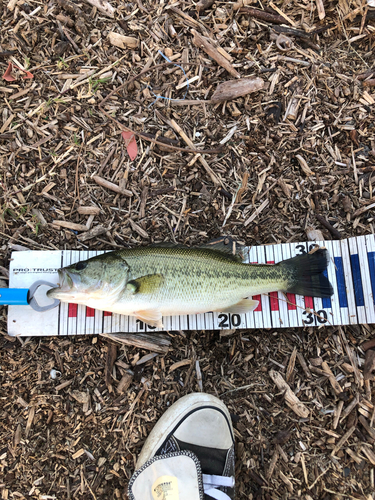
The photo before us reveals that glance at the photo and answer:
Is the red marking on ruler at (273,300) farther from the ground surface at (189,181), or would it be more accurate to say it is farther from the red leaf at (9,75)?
the red leaf at (9,75)

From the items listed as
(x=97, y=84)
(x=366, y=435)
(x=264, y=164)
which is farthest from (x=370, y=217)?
(x=97, y=84)

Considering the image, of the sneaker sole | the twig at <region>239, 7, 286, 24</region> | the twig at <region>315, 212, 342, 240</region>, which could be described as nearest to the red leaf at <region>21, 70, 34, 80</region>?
the twig at <region>239, 7, 286, 24</region>

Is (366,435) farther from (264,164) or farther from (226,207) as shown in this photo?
(264,164)

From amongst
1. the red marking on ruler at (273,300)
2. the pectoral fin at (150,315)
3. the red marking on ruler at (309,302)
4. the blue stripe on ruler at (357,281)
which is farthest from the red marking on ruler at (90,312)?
the blue stripe on ruler at (357,281)

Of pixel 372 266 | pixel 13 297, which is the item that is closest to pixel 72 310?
pixel 13 297

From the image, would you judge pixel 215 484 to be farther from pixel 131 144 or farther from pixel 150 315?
pixel 131 144

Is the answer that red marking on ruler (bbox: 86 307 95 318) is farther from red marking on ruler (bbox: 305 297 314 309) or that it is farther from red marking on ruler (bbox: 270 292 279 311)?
red marking on ruler (bbox: 305 297 314 309)
